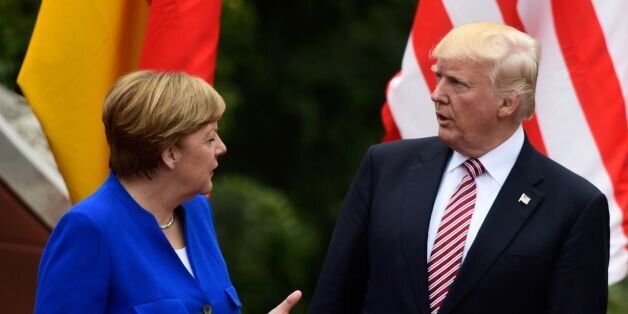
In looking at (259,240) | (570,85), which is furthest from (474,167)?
(259,240)

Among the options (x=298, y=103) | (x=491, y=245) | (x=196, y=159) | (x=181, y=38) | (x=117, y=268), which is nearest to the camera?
(x=117, y=268)

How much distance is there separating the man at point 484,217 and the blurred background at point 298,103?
2248 mm

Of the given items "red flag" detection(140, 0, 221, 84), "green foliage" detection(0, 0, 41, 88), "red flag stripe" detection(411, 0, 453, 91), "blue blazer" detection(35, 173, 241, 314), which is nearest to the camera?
"blue blazer" detection(35, 173, 241, 314)

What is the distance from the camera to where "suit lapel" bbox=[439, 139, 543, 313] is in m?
3.37

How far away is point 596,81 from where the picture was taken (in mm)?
4348

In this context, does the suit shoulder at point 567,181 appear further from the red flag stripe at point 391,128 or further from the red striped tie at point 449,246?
the red flag stripe at point 391,128

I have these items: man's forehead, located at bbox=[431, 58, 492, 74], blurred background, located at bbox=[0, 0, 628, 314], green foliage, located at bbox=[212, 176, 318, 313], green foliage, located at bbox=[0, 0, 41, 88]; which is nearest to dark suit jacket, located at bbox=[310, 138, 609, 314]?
man's forehead, located at bbox=[431, 58, 492, 74]

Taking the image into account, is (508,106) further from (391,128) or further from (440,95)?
(391,128)

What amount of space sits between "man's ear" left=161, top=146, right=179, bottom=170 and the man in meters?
0.51

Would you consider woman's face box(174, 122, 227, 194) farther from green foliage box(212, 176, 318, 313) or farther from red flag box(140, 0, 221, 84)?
green foliage box(212, 176, 318, 313)

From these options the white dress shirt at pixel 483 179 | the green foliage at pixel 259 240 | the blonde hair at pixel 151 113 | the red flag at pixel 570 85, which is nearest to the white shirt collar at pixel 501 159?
the white dress shirt at pixel 483 179

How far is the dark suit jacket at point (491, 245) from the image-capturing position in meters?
3.37

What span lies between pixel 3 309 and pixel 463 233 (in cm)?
177

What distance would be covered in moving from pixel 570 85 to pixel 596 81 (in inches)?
3.0
